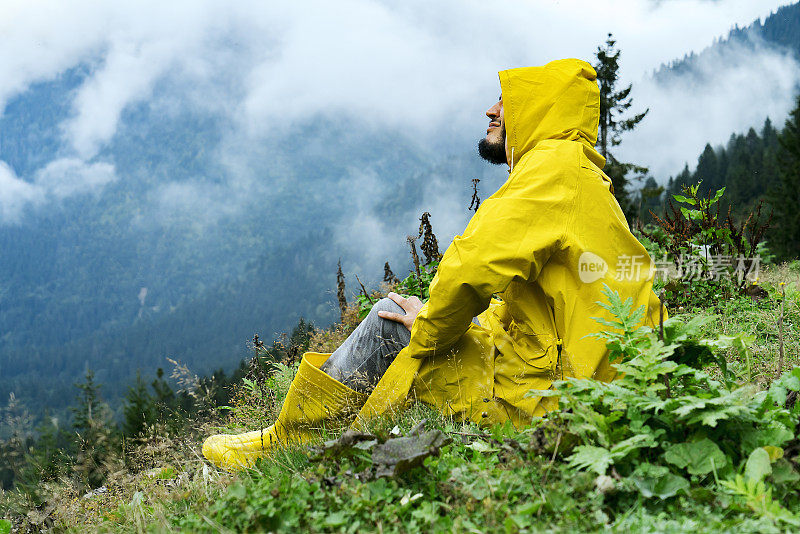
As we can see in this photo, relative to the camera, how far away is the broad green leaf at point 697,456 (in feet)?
5.53

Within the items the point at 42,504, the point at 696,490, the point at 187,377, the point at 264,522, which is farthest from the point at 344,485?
the point at 42,504

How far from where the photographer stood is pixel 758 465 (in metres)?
1.63

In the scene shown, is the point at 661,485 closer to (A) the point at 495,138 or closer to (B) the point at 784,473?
(B) the point at 784,473

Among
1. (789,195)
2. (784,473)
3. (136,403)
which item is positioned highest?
(784,473)

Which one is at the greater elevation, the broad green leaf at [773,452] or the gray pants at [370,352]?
the gray pants at [370,352]

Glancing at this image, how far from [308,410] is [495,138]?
6.76 ft

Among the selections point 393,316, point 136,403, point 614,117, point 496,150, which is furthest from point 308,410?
point 136,403

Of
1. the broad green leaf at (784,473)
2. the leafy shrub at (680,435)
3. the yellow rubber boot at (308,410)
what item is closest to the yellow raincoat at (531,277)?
the yellow rubber boot at (308,410)

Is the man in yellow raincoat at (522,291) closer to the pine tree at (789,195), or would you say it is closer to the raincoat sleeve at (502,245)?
the raincoat sleeve at (502,245)

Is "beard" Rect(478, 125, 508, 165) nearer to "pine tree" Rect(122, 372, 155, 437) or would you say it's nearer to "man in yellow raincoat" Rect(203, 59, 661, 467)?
"man in yellow raincoat" Rect(203, 59, 661, 467)

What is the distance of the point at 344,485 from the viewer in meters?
1.89

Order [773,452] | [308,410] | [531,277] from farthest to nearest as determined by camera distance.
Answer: [308,410]
[531,277]
[773,452]

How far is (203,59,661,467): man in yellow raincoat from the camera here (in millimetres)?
2525

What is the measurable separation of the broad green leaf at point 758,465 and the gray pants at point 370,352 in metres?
1.79
